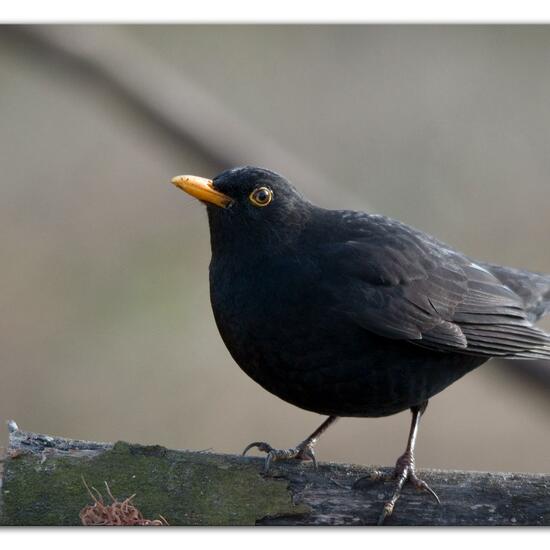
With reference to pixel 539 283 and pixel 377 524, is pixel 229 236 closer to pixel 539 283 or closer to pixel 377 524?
pixel 377 524

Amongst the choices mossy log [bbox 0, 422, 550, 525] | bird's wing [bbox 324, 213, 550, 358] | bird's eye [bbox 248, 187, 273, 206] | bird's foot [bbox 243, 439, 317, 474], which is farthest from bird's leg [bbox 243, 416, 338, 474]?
bird's eye [bbox 248, 187, 273, 206]

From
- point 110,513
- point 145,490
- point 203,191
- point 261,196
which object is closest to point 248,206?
point 261,196

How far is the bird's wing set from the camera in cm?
433

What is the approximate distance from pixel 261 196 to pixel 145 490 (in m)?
1.28

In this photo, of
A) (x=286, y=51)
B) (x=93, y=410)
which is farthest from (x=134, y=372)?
(x=286, y=51)

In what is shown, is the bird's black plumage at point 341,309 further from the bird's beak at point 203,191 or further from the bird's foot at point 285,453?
the bird's foot at point 285,453

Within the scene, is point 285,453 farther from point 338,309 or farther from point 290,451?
point 338,309

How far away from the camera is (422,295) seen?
459 centimetres

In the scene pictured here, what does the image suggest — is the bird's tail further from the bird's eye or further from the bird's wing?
the bird's eye

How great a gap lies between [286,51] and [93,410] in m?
2.53

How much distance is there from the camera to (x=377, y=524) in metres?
4.30

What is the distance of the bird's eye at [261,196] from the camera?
4367mm

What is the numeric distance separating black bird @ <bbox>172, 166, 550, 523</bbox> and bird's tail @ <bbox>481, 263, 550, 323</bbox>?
0.33 metres

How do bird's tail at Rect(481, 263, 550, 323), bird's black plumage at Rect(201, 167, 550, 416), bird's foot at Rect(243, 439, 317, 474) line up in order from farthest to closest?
bird's tail at Rect(481, 263, 550, 323) < bird's foot at Rect(243, 439, 317, 474) < bird's black plumage at Rect(201, 167, 550, 416)
